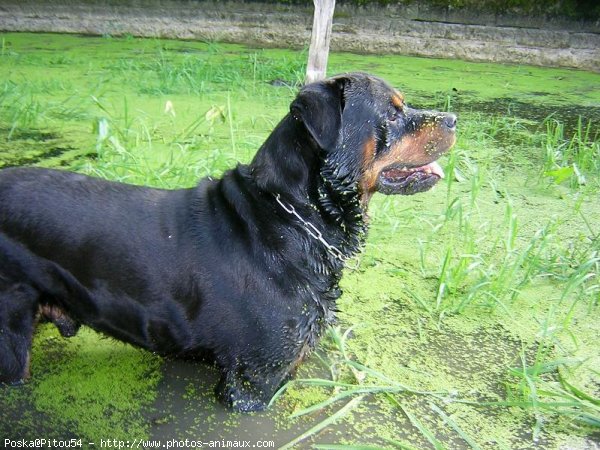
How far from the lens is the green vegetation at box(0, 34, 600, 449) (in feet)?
6.97

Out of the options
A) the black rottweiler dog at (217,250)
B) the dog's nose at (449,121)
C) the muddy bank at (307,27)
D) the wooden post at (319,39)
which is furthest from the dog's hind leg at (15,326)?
the muddy bank at (307,27)

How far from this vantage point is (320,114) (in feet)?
6.57

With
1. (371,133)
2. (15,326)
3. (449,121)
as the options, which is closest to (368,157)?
(371,133)

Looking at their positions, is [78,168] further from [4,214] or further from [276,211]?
[276,211]

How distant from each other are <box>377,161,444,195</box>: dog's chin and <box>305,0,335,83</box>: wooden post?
107 inches

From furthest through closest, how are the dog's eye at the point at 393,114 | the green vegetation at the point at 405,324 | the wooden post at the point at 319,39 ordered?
the wooden post at the point at 319,39 → the dog's eye at the point at 393,114 → the green vegetation at the point at 405,324

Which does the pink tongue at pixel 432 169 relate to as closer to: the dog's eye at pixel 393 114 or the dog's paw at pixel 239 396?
the dog's eye at pixel 393 114

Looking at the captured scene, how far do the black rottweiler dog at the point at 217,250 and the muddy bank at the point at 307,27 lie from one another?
23.7 ft

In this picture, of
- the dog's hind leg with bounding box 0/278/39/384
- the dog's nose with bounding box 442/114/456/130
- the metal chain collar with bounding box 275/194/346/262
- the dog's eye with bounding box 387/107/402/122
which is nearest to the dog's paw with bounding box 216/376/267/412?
the metal chain collar with bounding box 275/194/346/262

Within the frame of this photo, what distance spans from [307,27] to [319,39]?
14.1 ft

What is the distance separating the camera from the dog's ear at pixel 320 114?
6.53ft

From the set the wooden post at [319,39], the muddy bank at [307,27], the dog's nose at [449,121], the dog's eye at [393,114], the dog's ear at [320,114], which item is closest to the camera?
the dog's ear at [320,114]

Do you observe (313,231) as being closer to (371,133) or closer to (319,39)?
(371,133)

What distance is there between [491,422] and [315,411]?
65cm
